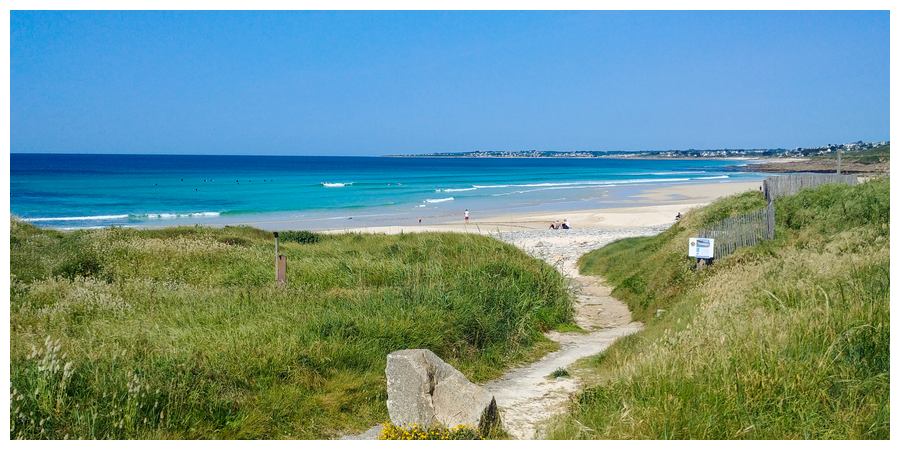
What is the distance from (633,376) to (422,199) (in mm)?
61573

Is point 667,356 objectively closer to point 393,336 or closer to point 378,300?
point 393,336

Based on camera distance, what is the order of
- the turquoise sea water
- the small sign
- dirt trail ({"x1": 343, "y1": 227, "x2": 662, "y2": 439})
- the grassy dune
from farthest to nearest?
1. the turquoise sea water
2. the small sign
3. dirt trail ({"x1": 343, "y1": 227, "x2": 662, "y2": 439})
4. the grassy dune

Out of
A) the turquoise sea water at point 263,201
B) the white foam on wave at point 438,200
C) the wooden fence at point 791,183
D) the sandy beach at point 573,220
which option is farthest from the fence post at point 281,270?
the white foam on wave at point 438,200

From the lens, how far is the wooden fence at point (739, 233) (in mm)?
14711

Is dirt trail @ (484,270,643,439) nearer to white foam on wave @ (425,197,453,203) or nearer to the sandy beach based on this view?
the sandy beach

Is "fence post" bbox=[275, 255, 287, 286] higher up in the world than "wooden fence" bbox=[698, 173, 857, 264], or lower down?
lower down

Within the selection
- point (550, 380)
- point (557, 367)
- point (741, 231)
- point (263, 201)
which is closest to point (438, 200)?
point (263, 201)

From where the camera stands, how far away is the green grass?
18.7 ft

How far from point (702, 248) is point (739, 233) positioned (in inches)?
68.3

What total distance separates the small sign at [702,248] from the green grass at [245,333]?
283 cm

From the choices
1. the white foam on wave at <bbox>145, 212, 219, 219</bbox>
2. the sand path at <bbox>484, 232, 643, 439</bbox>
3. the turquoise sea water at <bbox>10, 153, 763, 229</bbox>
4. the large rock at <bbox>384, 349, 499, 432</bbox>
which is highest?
the turquoise sea water at <bbox>10, 153, 763, 229</bbox>

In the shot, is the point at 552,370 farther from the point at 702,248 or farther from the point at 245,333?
the point at 702,248

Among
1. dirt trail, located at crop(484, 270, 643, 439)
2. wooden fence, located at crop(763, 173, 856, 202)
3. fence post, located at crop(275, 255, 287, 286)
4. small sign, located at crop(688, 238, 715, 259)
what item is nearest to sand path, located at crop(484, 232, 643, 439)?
dirt trail, located at crop(484, 270, 643, 439)

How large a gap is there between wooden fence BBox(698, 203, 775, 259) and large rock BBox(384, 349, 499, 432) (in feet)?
34.1
